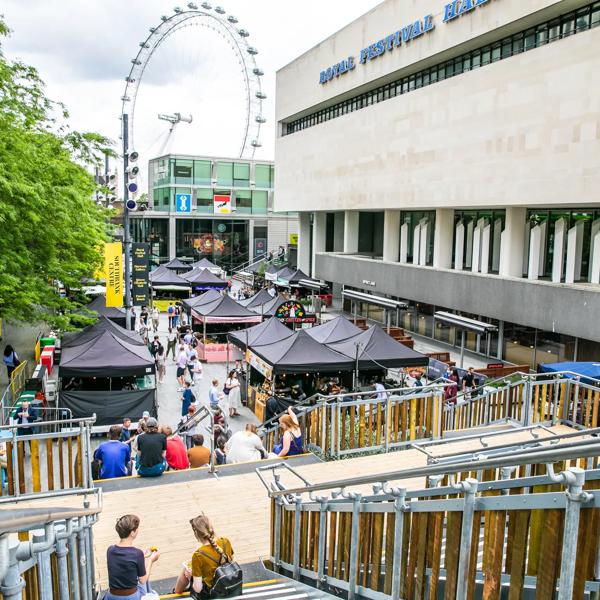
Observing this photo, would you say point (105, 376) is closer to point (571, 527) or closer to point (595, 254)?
point (571, 527)

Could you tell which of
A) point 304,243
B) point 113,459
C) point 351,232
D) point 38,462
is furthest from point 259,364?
point 304,243

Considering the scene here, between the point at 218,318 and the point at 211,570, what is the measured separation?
20803 millimetres

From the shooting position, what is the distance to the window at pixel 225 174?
2840 inches

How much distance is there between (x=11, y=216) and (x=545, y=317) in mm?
18725

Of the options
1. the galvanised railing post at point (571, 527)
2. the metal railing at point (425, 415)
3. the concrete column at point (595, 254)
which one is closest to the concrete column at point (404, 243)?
the concrete column at point (595, 254)

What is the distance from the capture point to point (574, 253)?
24.2m

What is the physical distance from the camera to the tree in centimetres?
1588

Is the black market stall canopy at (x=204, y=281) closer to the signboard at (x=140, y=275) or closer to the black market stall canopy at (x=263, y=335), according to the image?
the signboard at (x=140, y=275)

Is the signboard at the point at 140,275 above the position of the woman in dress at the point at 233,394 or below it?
above

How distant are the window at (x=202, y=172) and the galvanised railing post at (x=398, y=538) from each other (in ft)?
227

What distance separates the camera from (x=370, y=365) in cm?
1766

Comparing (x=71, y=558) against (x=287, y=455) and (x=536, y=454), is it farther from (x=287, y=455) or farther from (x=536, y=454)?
(x=287, y=455)

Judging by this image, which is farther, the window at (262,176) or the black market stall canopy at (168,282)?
the window at (262,176)

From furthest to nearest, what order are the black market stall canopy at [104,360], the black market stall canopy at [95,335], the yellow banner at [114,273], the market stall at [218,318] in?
the market stall at [218,318]
the yellow banner at [114,273]
the black market stall canopy at [95,335]
the black market stall canopy at [104,360]
